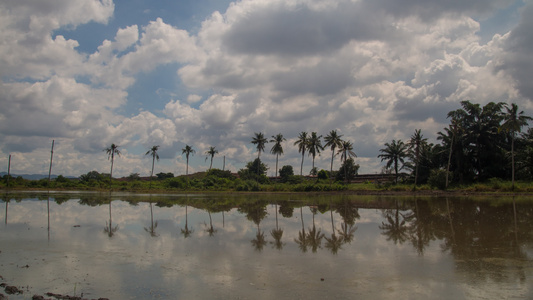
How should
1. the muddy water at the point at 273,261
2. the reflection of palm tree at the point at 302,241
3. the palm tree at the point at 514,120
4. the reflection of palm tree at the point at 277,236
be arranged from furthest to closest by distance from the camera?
1. the palm tree at the point at 514,120
2. the reflection of palm tree at the point at 277,236
3. the reflection of palm tree at the point at 302,241
4. the muddy water at the point at 273,261

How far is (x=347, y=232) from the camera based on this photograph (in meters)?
17.5

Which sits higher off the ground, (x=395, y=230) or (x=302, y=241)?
(x=395, y=230)

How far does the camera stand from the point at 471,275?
9219mm

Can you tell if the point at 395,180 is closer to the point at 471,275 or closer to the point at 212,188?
the point at 212,188

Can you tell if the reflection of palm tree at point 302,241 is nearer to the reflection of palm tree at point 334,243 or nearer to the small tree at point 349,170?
the reflection of palm tree at point 334,243

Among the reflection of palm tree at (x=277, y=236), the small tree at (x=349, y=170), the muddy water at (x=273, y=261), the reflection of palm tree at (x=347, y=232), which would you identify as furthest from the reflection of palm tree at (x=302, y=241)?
the small tree at (x=349, y=170)

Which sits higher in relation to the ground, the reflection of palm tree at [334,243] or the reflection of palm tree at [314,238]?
the reflection of palm tree at [334,243]

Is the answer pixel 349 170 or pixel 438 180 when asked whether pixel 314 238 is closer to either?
pixel 438 180

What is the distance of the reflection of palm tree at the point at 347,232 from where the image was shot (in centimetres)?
1541

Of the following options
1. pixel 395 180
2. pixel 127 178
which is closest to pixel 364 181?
pixel 395 180

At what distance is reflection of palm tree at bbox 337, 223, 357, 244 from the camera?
1541 cm

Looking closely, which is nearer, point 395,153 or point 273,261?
point 273,261

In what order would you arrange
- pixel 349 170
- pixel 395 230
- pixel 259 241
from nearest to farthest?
pixel 259 241 → pixel 395 230 → pixel 349 170

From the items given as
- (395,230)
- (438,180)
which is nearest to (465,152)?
(438,180)
